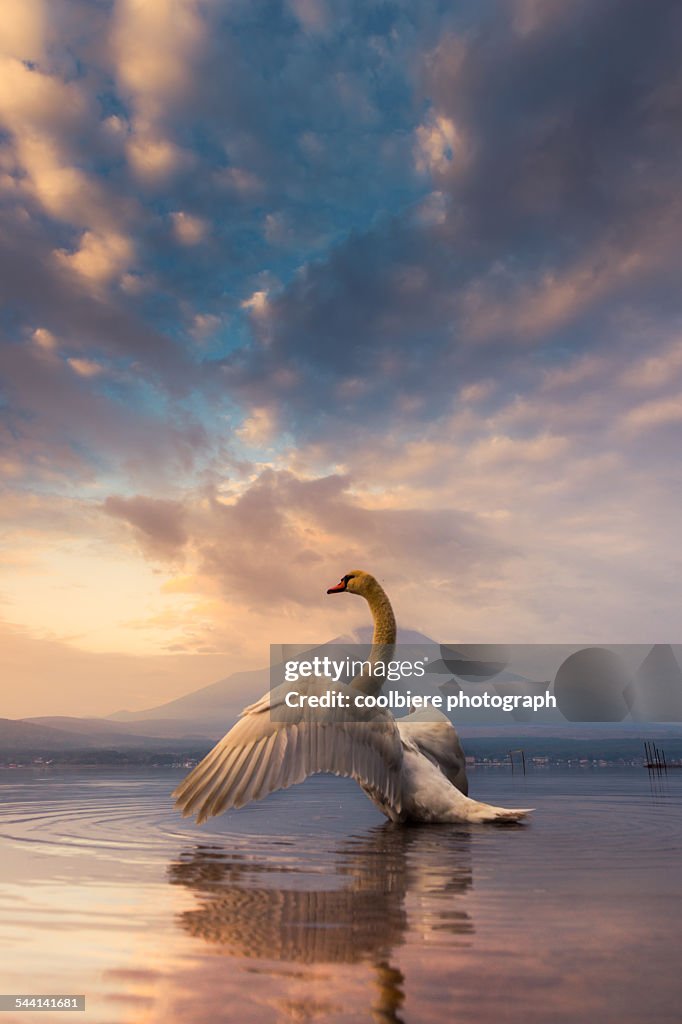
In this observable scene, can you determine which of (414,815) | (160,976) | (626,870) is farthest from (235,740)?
(160,976)

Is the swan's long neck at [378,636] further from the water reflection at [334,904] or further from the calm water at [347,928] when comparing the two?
the water reflection at [334,904]

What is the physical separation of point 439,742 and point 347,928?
7.72m

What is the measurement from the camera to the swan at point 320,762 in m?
8.68

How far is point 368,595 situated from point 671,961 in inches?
364

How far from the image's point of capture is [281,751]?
29.1ft

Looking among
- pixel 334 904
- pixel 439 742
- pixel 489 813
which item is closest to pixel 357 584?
pixel 439 742

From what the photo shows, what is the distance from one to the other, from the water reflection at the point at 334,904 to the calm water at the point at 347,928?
19 mm

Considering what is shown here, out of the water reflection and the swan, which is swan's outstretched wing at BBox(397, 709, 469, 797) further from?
the water reflection

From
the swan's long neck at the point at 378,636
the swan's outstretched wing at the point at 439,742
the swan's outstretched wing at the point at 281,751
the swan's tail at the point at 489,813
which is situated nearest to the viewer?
the swan's outstretched wing at the point at 281,751

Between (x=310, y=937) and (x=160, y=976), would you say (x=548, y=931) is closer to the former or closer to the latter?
(x=310, y=937)

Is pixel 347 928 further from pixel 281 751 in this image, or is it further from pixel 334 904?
pixel 281 751

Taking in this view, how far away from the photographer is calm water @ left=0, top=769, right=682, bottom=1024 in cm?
314

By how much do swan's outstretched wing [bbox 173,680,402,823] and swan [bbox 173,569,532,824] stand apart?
0.01 metres

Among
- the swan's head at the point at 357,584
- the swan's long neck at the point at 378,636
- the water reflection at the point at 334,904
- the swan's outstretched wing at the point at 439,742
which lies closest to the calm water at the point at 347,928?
the water reflection at the point at 334,904
